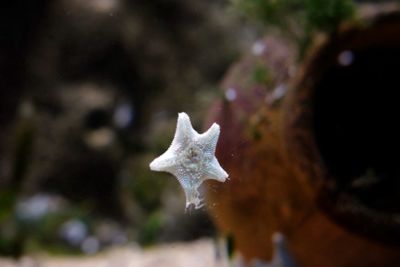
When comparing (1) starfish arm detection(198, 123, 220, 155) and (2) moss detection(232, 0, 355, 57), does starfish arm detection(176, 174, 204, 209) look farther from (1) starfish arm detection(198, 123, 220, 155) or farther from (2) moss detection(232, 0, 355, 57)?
(2) moss detection(232, 0, 355, 57)

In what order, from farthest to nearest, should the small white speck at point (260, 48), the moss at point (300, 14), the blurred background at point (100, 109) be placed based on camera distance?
the blurred background at point (100, 109) → the small white speck at point (260, 48) → the moss at point (300, 14)

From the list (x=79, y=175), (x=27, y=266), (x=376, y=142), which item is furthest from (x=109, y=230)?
(x=376, y=142)

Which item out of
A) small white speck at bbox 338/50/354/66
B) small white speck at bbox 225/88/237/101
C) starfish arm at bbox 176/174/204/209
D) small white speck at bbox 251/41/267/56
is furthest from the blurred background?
starfish arm at bbox 176/174/204/209

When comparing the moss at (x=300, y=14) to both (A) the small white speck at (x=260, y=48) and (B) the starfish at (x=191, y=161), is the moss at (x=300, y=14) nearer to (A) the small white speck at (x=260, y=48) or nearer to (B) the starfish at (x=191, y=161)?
(A) the small white speck at (x=260, y=48)

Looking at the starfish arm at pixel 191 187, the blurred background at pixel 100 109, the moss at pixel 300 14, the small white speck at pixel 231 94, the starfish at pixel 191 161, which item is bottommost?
the starfish arm at pixel 191 187

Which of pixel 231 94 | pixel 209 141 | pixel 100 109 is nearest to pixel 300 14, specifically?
pixel 231 94

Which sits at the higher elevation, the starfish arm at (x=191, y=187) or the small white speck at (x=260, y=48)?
the small white speck at (x=260, y=48)

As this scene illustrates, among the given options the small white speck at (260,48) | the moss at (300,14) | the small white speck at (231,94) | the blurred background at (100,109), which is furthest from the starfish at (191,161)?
the blurred background at (100,109)
